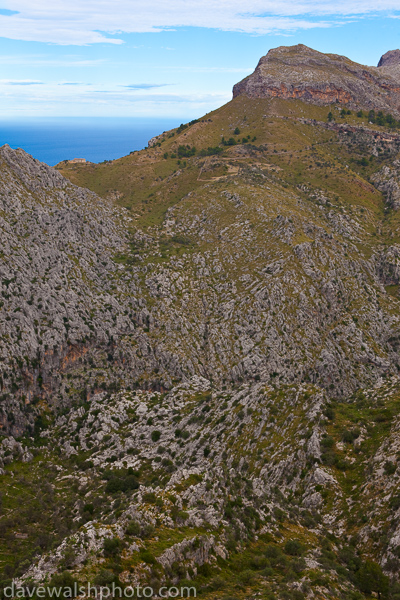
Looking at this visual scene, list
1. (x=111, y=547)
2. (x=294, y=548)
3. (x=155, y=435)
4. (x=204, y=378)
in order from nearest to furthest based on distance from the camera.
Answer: (x=111, y=547) < (x=294, y=548) < (x=155, y=435) < (x=204, y=378)

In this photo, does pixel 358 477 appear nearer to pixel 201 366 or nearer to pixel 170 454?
pixel 170 454

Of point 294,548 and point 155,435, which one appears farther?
point 155,435

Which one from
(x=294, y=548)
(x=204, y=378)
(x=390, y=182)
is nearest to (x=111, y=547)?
(x=294, y=548)

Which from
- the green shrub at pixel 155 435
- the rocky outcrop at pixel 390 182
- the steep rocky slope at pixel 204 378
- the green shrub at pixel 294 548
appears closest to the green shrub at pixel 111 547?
the steep rocky slope at pixel 204 378

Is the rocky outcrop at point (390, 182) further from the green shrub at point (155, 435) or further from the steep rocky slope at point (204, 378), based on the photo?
the green shrub at point (155, 435)

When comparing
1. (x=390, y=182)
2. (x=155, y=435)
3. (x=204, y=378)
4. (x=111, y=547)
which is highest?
(x=390, y=182)

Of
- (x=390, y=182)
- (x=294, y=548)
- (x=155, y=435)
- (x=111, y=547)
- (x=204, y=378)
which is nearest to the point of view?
(x=111, y=547)

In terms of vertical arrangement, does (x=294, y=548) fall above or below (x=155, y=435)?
above

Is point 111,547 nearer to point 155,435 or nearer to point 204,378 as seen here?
point 155,435

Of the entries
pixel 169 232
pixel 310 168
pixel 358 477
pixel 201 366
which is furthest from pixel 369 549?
pixel 310 168
